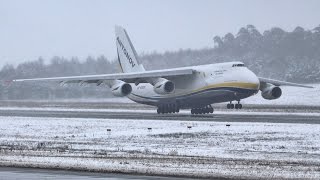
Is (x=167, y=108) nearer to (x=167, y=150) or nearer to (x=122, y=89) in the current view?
(x=122, y=89)

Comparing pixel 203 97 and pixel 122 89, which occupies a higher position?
pixel 122 89

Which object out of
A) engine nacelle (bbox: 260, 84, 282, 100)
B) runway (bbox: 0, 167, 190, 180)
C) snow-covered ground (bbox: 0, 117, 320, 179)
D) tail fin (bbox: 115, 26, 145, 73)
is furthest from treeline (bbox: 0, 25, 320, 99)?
runway (bbox: 0, 167, 190, 180)

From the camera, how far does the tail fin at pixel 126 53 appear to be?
53469 mm

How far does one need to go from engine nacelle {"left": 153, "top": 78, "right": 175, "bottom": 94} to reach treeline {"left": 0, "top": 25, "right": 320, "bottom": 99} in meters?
23.5

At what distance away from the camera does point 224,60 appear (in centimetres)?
7594

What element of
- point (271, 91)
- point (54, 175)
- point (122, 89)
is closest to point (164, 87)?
point (122, 89)

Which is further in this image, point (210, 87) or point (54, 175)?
point (210, 87)

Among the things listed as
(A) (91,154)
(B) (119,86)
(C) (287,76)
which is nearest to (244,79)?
(B) (119,86)

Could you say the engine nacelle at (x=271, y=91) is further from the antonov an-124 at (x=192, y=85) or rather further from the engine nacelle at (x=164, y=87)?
the engine nacelle at (x=164, y=87)

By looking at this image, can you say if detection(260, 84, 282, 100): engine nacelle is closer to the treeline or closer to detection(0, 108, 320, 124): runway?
detection(0, 108, 320, 124): runway

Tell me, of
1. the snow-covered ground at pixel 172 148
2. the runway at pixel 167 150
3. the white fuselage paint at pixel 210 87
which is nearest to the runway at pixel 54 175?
the runway at pixel 167 150

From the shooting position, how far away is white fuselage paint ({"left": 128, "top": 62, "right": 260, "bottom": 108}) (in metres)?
42.8

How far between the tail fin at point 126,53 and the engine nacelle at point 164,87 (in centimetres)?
719

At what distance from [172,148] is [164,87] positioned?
24060mm
